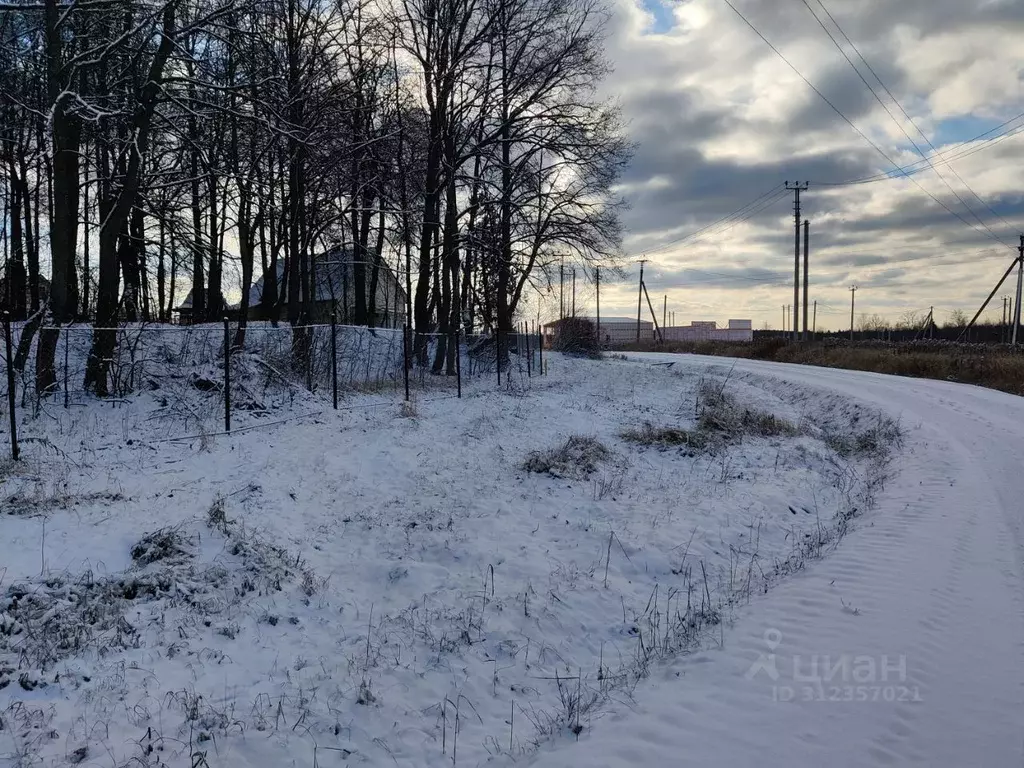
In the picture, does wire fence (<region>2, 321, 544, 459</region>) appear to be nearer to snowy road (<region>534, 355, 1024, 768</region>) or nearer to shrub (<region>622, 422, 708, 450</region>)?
shrub (<region>622, 422, 708, 450</region>)

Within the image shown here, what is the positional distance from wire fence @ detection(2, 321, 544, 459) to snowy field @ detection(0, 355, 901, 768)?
9.9 inches

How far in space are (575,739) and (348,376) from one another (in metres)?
12.7

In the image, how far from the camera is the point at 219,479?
803 centimetres

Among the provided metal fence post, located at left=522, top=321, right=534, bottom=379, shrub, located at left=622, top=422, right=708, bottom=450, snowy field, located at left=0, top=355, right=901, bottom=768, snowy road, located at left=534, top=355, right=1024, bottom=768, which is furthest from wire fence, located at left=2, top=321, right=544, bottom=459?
snowy road, located at left=534, top=355, right=1024, bottom=768

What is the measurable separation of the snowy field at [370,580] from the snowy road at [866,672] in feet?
0.34

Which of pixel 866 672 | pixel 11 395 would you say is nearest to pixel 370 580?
pixel 866 672

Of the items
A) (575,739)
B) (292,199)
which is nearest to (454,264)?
(292,199)

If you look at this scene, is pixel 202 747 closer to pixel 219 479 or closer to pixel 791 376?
pixel 219 479

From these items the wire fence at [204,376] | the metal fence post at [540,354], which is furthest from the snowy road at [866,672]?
the metal fence post at [540,354]

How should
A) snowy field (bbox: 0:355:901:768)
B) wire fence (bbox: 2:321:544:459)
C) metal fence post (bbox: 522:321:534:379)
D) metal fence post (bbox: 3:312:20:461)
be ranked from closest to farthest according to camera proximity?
snowy field (bbox: 0:355:901:768) < metal fence post (bbox: 3:312:20:461) < wire fence (bbox: 2:321:544:459) < metal fence post (bbox: 522:321:534:379)

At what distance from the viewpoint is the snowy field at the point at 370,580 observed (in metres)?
3.86

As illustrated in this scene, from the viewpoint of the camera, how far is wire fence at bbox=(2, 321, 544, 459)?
10617 millimetres

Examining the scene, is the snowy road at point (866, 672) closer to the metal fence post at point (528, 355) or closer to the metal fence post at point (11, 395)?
the metal fence post at point (11, 395)

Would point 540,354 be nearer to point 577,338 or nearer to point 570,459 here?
point 577,338
